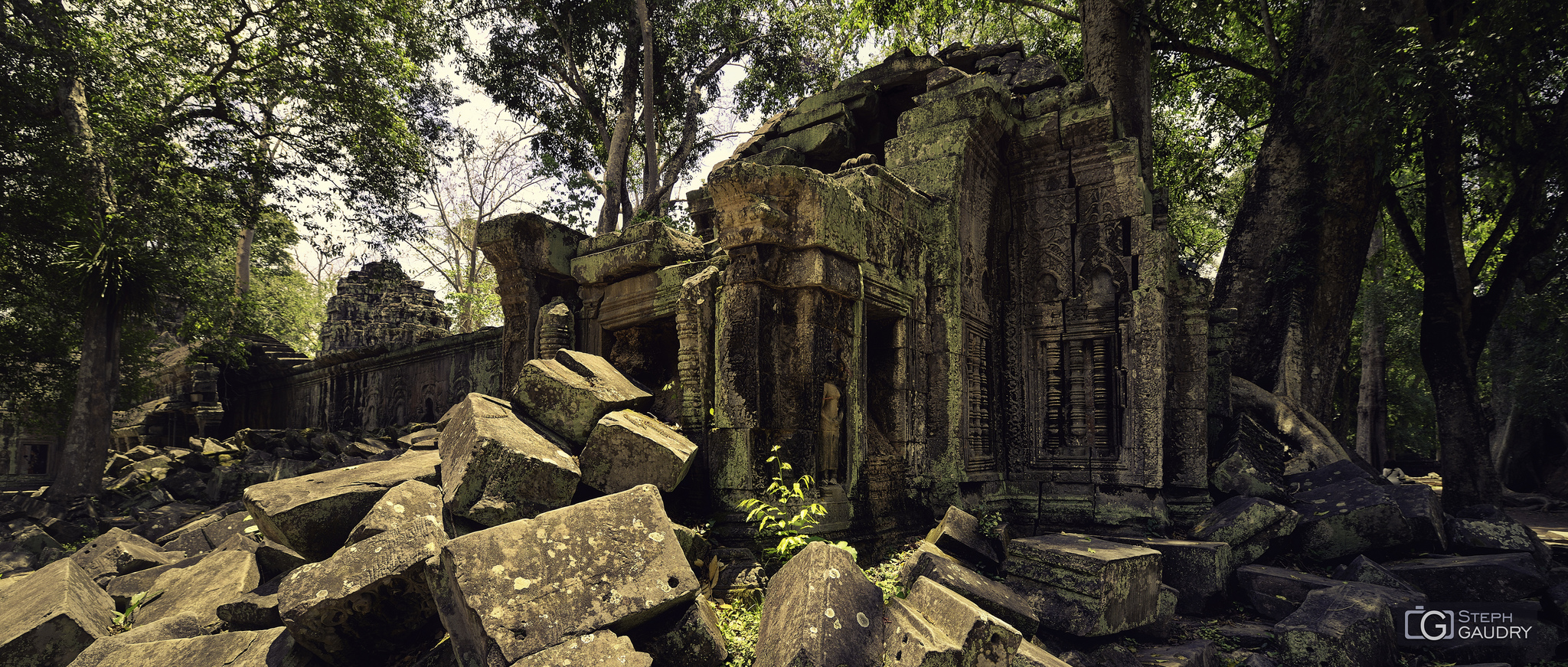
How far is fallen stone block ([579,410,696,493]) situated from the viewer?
13.8 ft

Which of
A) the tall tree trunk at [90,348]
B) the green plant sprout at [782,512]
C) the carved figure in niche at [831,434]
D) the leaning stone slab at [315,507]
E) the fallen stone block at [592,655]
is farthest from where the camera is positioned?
the tall tree trunk at [90,348]

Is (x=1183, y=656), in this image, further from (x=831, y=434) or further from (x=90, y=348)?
(x=90, y=348)

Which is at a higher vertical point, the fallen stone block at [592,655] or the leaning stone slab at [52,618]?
the fallen stone block at [592,655]

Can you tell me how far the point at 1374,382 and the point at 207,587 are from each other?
19.5 metres

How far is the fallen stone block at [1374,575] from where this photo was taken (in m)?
4.66

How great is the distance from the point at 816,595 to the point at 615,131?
46.1 ft

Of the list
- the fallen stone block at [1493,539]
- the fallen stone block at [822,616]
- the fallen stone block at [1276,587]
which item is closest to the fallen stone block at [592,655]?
the fallen stone block at [822,616]

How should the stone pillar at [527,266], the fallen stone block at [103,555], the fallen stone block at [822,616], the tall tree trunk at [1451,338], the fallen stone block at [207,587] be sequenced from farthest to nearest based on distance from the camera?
the tall tree trunk at [1451,338]
the stone pillar at [527,266]
the fallen stone block at [103,555]
the fallen stone block at [207,587]
the fallen stone block at [822,616]

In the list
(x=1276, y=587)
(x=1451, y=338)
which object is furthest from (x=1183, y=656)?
(x=1451, y=338)

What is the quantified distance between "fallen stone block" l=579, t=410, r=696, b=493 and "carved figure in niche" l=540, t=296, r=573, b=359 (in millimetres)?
2426

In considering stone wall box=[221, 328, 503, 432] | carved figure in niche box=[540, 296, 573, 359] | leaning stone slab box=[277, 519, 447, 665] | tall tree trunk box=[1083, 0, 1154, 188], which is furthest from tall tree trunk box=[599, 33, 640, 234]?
leaning stone slab box=[277, 519, 447, 665]

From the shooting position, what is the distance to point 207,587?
4.32 meters

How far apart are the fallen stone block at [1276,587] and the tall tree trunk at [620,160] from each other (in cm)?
1234

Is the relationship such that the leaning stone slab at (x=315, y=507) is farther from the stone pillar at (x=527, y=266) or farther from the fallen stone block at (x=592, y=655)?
the stone pillar at (x=527, y=266)
